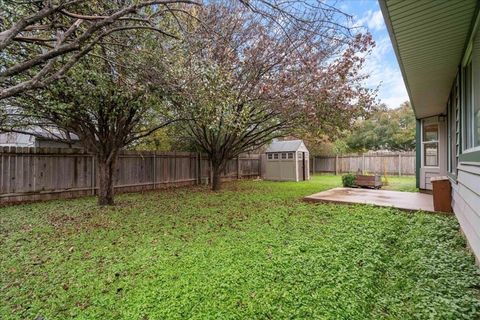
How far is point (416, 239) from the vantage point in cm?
385

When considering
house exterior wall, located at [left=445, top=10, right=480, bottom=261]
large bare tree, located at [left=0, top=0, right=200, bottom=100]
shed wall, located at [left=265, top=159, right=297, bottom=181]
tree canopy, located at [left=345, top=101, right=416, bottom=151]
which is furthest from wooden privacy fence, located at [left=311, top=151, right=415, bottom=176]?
large bare tree, located at [left=0, top=0, right=200, bottom=100]

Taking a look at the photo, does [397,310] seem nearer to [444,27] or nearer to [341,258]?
[341,258]

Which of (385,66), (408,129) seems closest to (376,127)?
(408,129)

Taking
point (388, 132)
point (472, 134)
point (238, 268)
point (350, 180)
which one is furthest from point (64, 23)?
point (388, 132)

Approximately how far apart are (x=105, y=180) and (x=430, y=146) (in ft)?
34.9

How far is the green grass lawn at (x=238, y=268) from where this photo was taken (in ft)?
7.21

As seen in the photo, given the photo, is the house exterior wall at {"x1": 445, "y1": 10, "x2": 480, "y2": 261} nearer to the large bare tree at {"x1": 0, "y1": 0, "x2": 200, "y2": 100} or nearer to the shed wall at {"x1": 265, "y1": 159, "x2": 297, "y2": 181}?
the large bare tree at {"x1": 0, "y1": 0, "x2": 200, "y2": 100}

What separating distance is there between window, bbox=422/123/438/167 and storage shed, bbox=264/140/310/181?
19.3ft

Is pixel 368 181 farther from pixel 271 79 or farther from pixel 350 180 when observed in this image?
pixel 271 79

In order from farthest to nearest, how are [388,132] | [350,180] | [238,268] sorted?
[388,132], [350,180], [238,268]

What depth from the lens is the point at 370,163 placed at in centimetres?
1675

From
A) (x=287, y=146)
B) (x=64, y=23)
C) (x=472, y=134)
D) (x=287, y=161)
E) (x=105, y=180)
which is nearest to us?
(x=472, y=134)

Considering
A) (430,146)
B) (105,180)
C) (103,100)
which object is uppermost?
Answer: (103,100)

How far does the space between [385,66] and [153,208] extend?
27.2 ft
